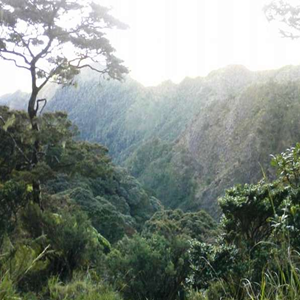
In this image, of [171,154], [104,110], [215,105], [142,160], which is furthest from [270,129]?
[104,110]

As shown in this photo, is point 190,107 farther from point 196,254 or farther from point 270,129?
point 196,254

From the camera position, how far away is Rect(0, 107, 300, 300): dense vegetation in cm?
439

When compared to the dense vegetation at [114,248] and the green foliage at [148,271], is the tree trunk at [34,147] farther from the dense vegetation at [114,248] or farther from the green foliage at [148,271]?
the green foliage at [148,271]

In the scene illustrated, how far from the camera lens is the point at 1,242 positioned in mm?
7789

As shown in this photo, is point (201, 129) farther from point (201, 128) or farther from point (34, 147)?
point (34, 147)

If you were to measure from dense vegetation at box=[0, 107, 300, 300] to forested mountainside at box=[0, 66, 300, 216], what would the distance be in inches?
106

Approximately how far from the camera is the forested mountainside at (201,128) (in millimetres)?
50656

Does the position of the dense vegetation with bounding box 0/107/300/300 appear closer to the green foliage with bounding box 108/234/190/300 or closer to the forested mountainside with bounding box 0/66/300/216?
the green foliage with bounding box 108/234/190/300

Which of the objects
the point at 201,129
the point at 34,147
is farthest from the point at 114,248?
the point at 201,129

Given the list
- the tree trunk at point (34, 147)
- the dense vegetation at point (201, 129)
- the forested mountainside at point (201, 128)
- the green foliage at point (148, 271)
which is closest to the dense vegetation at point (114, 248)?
the green foliage at point (148, 271)

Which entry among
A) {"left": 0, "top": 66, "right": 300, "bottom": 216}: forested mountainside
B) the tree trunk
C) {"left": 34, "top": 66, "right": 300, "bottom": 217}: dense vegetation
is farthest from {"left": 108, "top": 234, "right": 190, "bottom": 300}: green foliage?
{"left": 34, "top": 66, "right": 300, "bottom": 217}: dense vegetation

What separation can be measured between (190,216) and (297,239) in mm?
27447

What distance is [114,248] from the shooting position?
360 inches

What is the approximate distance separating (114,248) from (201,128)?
6228 cm
